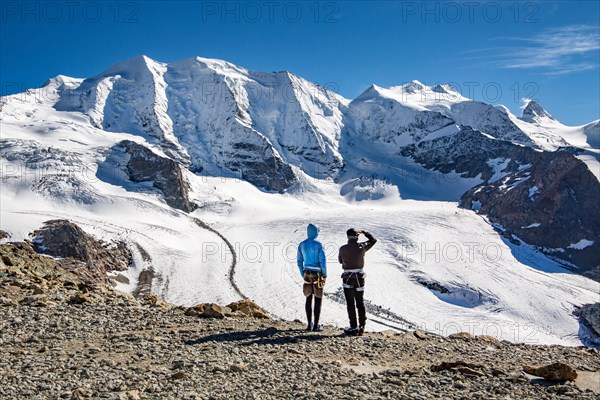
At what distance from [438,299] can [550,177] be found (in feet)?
312

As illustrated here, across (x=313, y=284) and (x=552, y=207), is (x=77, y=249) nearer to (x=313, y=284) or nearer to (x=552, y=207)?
(x=313, y=284)

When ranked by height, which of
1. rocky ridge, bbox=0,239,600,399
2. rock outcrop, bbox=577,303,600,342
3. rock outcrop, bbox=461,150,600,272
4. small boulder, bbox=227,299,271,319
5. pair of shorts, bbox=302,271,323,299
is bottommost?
rock outcrop, bbox=577,303,600,342

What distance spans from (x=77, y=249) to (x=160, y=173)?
65.9 m

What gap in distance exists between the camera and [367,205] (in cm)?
18088

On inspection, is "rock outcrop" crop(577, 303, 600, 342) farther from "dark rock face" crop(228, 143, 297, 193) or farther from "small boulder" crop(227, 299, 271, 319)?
"dark rock face" crop(228, 143, 297, 193)

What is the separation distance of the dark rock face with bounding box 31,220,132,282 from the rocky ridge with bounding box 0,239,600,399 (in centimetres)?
6373

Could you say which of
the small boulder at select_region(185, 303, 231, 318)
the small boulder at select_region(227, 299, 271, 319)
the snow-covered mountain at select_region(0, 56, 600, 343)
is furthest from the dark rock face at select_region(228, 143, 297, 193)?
the small boulder at select_region(185, 303, 231, 318)

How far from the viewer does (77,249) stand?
77688 mm

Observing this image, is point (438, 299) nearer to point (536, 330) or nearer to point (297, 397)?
point (536, 330)

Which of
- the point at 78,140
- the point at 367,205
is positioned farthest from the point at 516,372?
the point at 367,205

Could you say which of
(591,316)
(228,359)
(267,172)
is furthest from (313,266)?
(267,172)

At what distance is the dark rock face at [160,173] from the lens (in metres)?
136

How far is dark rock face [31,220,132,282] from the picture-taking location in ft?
250

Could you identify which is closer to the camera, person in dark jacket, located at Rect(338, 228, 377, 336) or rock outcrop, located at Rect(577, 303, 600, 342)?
person in dark jacket, located at Rect(338, 228, 377, 336)
